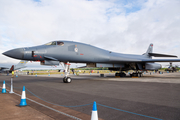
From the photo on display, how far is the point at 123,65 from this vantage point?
20188 mm

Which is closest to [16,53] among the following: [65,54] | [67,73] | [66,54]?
[65,54]

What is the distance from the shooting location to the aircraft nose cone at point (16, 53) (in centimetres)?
1056

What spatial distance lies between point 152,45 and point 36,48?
2337 cm

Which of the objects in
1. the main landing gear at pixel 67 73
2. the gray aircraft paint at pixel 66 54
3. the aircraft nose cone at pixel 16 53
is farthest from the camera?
the main landing gear at pixel 67 73

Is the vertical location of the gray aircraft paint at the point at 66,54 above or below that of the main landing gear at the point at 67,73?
above

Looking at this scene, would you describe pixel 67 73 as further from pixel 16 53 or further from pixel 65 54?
pixel 16 53

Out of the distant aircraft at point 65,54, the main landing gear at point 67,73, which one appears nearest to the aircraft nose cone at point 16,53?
the distant aircraft at point 65,54

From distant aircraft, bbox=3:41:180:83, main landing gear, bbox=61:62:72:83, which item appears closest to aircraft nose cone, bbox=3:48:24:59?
distant aircraft, bbox=3:41:180:83

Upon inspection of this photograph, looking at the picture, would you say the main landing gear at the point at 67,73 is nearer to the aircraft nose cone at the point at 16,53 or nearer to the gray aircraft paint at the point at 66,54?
the gray aircraft paint at the point at 66,54

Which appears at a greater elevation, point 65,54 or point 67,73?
point 65,54

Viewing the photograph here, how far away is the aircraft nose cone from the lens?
10.6m

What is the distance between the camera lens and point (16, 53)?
10656 mm

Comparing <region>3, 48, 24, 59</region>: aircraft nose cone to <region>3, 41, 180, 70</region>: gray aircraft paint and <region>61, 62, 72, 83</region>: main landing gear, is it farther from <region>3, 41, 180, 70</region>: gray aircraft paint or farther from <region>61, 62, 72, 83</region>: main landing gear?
<region>61, 62, 72, 83</region>: main landing gear

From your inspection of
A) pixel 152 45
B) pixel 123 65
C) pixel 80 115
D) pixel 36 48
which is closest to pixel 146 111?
pixel 80 115
